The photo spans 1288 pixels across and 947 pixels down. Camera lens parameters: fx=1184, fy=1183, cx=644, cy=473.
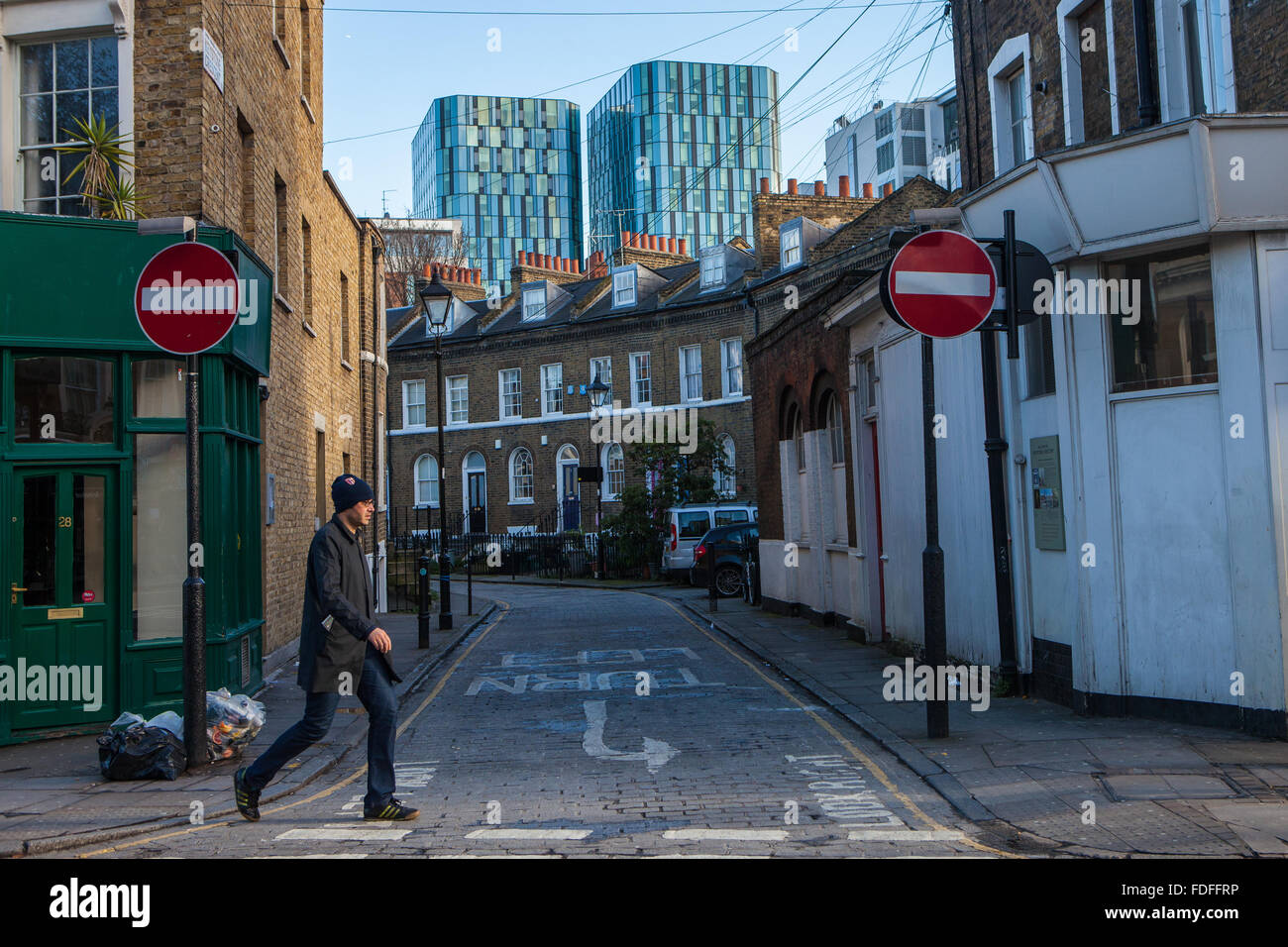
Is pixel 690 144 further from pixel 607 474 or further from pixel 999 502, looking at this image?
pixel 999 502

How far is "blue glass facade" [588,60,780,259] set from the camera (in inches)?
5251

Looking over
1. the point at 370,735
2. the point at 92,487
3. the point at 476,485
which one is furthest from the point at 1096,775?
the point at 476,485

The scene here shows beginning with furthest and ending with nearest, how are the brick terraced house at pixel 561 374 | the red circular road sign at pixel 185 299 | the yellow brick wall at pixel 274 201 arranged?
the brick terraced house at pixel 561 374, the yellow brick wall at pixel 274 201, the red circular road sign at pixel 185 299

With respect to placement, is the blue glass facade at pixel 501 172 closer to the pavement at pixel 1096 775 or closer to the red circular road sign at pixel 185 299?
the red circular road sign at pixel 185 299

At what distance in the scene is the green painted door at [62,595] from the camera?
10.0 meters

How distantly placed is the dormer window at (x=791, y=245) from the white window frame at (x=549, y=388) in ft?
38.9

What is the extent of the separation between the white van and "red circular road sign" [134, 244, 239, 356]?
77.6ft

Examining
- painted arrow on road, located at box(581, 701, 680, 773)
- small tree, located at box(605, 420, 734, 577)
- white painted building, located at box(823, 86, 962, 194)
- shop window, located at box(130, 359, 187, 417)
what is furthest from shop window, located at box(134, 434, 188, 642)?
white painted building, located at box(823, 86, 962, 194)

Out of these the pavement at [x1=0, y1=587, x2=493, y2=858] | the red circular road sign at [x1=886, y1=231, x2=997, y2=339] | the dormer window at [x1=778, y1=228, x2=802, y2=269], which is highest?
the dormer window at [x1=778, y1=228, x2=802, y2=269]

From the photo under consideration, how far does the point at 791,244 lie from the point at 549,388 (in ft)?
43.5
